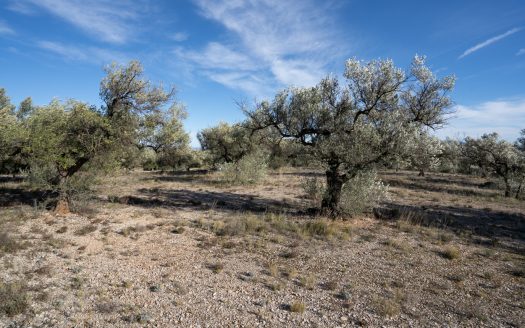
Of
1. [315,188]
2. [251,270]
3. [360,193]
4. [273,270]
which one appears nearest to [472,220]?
[360,193]

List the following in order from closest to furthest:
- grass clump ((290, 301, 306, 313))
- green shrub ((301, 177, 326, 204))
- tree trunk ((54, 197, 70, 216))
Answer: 1. grass clump ((290, 301, 306, 313))
2. tree trunk ((54, 197, 70, 216))
3. green shrub ((301, 177, 326, 204))

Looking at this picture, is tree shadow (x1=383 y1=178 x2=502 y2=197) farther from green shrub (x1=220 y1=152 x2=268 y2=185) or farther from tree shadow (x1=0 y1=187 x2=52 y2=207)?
tree shadow (x1=0 y1=187 x2=52 y2=207)

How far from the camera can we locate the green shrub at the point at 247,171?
37281mm

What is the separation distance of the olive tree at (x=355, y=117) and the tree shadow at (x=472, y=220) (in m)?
4.68

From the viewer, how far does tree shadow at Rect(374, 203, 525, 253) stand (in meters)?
18.1

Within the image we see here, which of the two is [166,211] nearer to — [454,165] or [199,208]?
[199,208]

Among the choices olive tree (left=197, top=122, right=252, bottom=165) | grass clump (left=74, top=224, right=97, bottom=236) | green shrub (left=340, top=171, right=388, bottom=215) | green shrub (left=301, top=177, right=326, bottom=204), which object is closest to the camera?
grass clump (left=74, top=224, right=97, bottom=236)

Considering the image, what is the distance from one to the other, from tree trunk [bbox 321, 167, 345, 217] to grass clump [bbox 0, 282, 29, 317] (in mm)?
14210

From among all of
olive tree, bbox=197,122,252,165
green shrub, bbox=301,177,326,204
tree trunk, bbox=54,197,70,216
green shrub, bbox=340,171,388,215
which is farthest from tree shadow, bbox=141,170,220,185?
green shrub, bbox=340,171,388,215

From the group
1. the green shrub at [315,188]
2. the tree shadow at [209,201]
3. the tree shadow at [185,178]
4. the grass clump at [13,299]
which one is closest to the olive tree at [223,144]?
the tree shadow at [185,178]

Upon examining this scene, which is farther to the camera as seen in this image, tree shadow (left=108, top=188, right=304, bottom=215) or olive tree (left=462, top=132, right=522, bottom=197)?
olive tree (left=462, top=132, right=522, bottom=197)

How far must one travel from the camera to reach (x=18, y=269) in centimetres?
1140

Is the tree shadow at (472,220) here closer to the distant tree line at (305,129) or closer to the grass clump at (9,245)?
the distant tree line at (305,129)

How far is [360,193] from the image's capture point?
18.9 m
